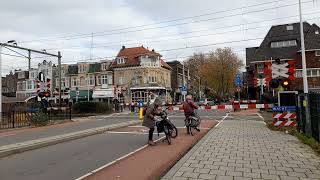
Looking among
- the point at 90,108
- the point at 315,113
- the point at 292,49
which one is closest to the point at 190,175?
the point at 315,113

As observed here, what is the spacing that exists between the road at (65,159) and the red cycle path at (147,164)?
478mm

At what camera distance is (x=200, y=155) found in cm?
942

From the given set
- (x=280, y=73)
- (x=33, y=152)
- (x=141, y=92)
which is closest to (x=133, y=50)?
(x=141, y=92)

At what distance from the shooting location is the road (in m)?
8.04

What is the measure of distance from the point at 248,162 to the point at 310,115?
5.50 m

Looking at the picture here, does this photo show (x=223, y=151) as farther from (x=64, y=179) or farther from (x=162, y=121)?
(x=64, y=179)

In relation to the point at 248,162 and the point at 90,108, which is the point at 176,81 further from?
the point at 248,162

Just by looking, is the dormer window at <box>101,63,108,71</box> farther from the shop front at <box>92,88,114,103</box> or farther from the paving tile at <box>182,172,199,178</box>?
the paving tile at <box>182,172,199,178</box>

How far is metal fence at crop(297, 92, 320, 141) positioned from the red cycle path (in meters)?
4.01

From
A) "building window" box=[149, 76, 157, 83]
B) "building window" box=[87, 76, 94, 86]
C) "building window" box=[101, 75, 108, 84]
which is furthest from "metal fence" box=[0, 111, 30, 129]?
"building window" box=[87, 76, 94, 86]

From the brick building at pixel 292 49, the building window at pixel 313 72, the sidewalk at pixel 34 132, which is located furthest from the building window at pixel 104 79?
the sidewalk at pixel 34 132

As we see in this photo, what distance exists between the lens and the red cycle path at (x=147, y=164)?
24.9 feet

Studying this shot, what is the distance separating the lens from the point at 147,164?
29.0 feet

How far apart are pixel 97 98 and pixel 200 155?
61.4m
